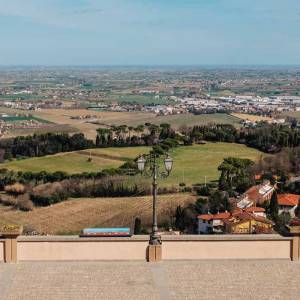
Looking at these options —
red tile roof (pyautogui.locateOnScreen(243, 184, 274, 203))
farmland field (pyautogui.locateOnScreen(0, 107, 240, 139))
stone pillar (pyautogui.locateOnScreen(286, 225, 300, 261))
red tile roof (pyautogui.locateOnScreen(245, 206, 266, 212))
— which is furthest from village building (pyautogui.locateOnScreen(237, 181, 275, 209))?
farmland field (pyautogui.locateOnScreen(0, 107, 240, 139))

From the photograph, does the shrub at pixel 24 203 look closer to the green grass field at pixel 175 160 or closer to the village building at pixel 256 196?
the green grass field at pixel 175 160

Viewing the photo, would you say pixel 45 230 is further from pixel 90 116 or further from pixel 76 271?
pixel 90 116

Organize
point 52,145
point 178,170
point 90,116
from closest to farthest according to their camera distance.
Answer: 1. point 178,170
2. point 52,145
3. point 90,116

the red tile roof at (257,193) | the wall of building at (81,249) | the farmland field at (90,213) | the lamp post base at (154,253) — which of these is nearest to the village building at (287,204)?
the red tile roof at (257,193)

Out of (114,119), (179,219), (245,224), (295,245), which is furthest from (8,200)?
(114,119)

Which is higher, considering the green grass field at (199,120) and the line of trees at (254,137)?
the line of trees at (254,137)

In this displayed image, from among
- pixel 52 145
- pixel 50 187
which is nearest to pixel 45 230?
pixel 50 187
